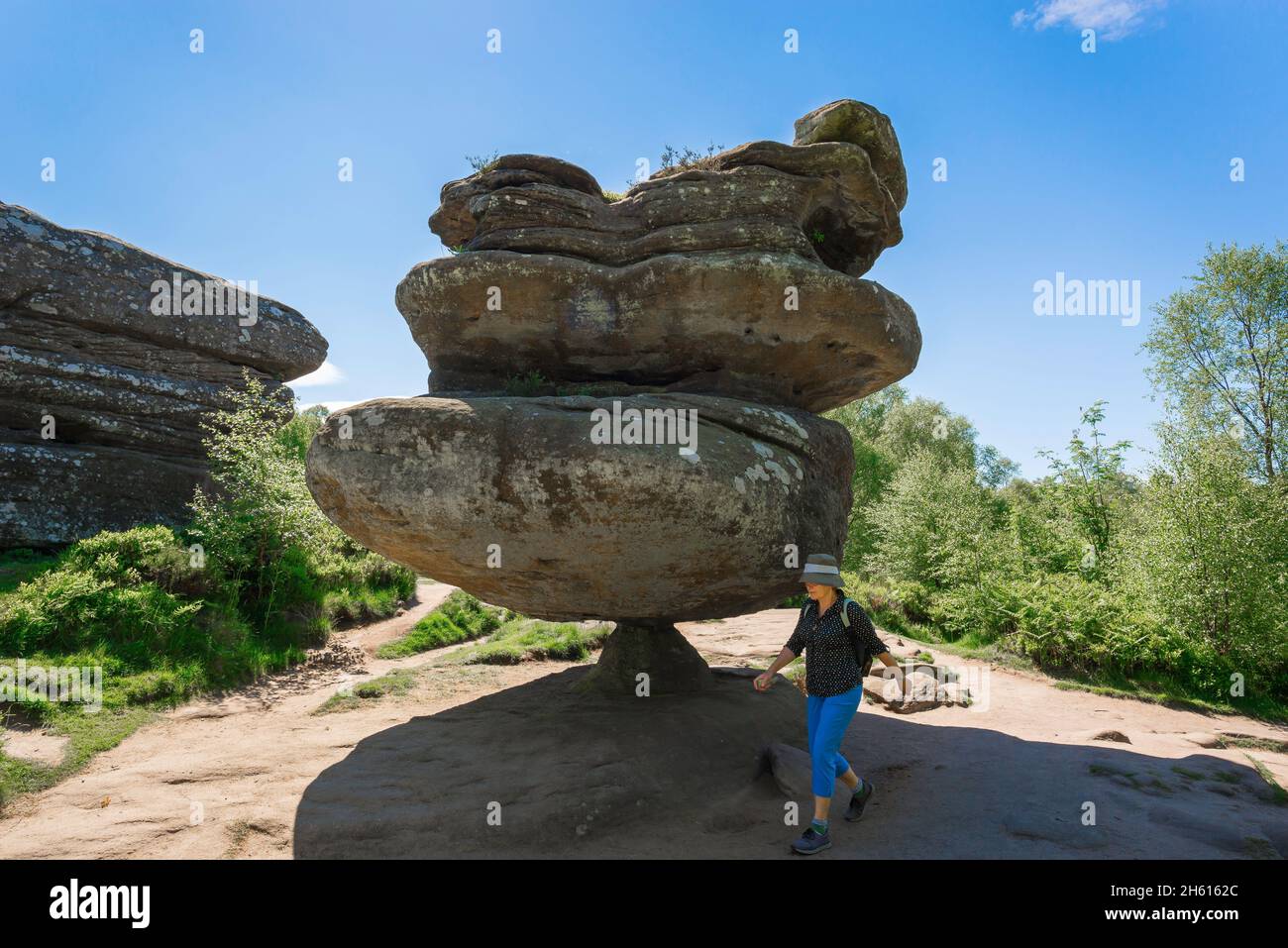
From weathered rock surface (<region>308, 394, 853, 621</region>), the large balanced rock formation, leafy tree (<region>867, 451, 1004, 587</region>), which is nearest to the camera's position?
weathered rock surface (<region>308, 394, 853, 621</region>)

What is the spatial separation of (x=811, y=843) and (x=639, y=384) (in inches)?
240

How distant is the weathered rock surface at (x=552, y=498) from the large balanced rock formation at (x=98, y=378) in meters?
11.5

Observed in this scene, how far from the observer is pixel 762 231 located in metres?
8.86

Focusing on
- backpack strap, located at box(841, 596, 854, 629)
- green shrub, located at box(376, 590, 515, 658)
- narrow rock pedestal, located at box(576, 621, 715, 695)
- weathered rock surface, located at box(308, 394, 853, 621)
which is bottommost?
green shrub, located at box(376, 590, 515, 658)

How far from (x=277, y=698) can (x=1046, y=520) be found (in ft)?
74.0

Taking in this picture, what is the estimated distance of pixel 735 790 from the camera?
7289mm

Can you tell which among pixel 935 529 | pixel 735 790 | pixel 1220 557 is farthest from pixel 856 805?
pixel 935 529

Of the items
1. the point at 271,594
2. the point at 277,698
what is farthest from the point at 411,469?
the point at 271,594

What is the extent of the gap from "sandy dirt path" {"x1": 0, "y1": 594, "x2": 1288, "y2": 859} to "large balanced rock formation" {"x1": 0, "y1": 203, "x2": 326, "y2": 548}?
7591 mm

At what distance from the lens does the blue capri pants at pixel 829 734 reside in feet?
19.2

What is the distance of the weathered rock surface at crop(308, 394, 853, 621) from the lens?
696cm

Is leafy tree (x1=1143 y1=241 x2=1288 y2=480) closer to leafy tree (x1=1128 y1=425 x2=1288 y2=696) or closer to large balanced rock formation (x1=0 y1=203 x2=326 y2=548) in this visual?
leafy tree (x1=1128 y1=425 x2=1288 y2=696)

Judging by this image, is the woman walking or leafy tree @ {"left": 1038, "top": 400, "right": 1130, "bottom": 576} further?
leafy tree @ {"left": 1038, "top": 400, "right": 1130, "bottom": 576}

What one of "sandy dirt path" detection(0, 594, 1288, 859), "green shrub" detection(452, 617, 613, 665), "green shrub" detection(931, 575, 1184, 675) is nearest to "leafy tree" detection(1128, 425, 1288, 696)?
"green shrub" detection(931, 575, 1184, 675)
